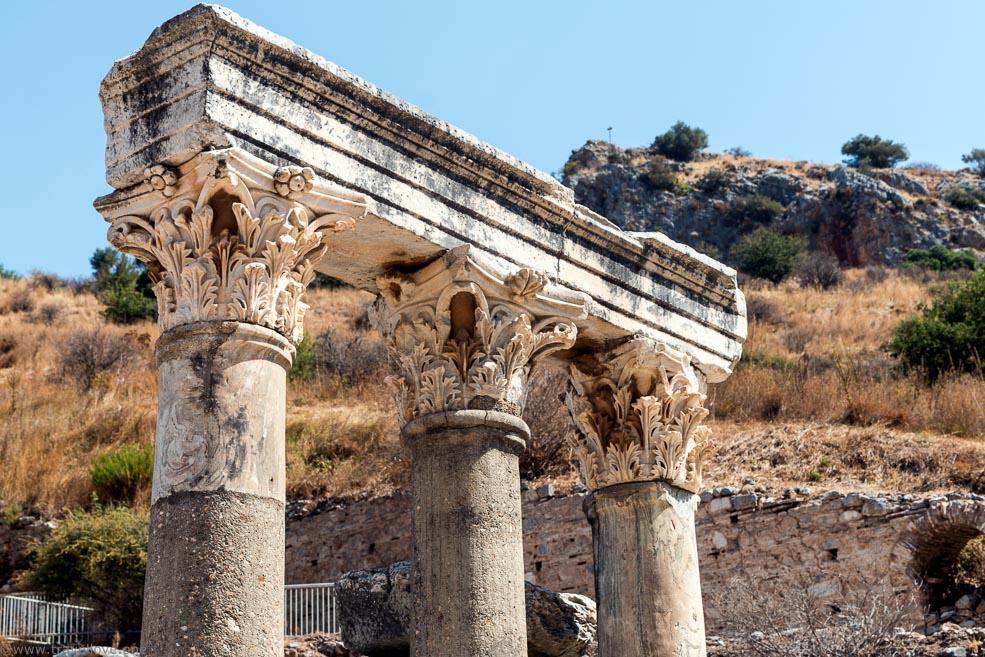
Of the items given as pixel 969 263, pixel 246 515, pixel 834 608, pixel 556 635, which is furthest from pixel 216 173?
pixel 969 263

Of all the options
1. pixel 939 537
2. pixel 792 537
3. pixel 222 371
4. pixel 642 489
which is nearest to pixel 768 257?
pixel 792 537

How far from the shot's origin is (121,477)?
1109 inches

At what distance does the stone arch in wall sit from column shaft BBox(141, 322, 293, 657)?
13905 millimetres

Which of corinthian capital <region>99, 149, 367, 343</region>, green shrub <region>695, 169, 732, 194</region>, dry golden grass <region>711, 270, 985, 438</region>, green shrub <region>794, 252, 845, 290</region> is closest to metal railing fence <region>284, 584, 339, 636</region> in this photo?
dry golden grass <region>711, 270, 985, 438</region>

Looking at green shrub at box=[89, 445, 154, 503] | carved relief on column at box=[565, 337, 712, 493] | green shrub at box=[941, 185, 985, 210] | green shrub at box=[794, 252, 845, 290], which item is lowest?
carved relief on column at box=[565, 337, 712, 493]

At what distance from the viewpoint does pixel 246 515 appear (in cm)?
739

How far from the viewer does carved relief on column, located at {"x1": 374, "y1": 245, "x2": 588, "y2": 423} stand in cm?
942

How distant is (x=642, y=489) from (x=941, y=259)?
4892cm

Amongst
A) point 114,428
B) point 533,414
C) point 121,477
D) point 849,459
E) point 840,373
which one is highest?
point 114,428

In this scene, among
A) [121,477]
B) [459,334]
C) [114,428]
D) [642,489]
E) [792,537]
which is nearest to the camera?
[459,334]

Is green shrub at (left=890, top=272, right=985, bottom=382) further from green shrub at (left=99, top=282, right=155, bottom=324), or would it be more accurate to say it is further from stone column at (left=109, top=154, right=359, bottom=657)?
stone column at (left=109, top=154, right=359, bottom=657)

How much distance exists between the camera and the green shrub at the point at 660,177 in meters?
67.4

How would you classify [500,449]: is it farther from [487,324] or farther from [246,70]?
[246,70]

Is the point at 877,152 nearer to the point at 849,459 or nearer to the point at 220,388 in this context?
the point at 849,459
